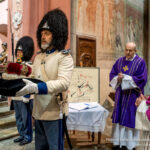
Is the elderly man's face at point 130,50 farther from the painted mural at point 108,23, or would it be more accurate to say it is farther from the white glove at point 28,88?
the white glove at point 28,88

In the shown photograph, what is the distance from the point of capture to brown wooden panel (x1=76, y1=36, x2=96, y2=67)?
5.07 metres

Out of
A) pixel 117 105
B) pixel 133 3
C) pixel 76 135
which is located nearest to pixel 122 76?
pixel 117 105

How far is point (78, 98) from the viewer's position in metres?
3.74

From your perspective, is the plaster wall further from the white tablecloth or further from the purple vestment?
the white tablecloth

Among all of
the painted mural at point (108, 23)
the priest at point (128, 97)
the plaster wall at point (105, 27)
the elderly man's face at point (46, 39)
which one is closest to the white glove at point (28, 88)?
the elderly man's face at point (46, 39)

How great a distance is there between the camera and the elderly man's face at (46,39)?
1.71 m

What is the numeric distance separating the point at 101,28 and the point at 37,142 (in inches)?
191

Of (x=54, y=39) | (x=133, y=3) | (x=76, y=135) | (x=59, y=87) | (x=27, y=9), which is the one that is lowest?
(x=76, y=135)

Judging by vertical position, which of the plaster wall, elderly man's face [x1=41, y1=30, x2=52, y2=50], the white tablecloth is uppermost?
the plaster wall

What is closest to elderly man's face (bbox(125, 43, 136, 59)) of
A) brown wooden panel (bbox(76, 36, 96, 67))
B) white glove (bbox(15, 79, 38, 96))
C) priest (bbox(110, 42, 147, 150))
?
priest (bbox(110, 42, 147, 150))

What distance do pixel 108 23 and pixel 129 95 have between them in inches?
Result: 142

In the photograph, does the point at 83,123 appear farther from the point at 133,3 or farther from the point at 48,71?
the point at 133,3

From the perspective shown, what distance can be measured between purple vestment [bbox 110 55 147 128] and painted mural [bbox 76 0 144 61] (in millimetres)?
2274

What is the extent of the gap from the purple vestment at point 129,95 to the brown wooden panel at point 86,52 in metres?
1.79
